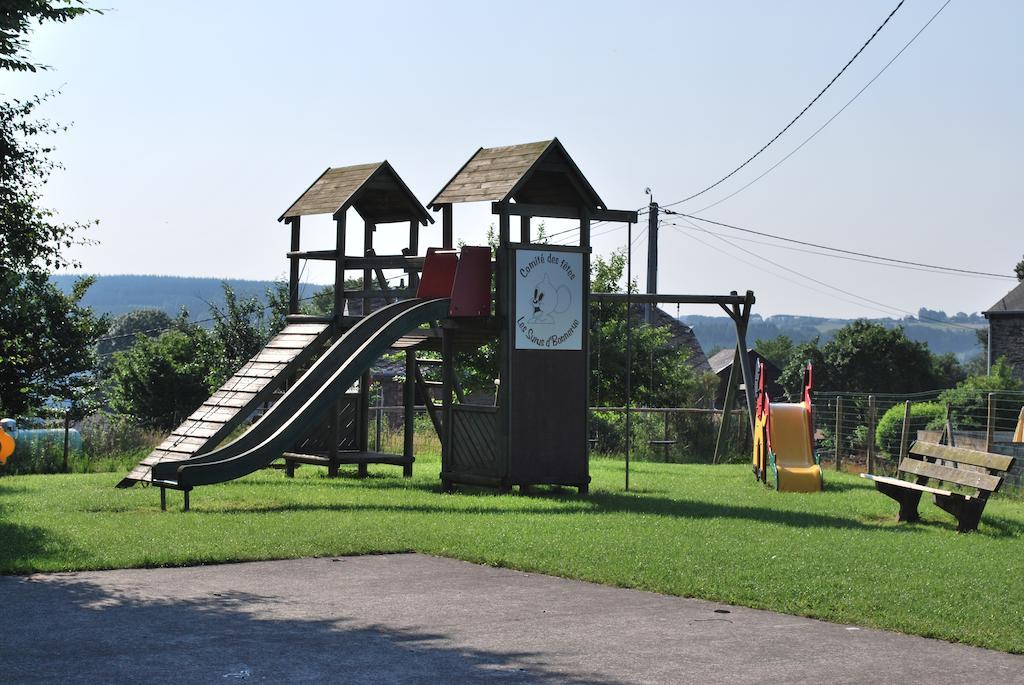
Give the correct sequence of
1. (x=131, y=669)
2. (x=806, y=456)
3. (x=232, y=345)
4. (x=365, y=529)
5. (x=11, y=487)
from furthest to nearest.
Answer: (x=232, y=345)
(x=806, y=456)
(x=11, y=487)
(x=365, y=529)
(x=131, y=669)

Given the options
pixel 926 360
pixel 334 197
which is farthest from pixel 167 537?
pixel 926 360

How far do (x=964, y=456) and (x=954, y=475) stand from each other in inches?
11.2

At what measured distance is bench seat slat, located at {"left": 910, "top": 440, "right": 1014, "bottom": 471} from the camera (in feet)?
48.6

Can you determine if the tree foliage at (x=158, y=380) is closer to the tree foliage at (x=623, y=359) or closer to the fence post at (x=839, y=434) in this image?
the tree foliage at (x=623, y=359)

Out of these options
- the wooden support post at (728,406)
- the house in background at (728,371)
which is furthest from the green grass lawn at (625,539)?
the house in background at (728,371)

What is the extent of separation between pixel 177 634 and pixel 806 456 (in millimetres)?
15178

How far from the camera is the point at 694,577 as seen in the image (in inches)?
434

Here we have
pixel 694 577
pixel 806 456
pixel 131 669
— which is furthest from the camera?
pixel 806 456

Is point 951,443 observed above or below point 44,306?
below

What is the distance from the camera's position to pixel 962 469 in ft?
50.6

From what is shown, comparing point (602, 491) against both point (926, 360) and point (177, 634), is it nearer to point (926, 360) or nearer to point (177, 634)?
point (177, 634)

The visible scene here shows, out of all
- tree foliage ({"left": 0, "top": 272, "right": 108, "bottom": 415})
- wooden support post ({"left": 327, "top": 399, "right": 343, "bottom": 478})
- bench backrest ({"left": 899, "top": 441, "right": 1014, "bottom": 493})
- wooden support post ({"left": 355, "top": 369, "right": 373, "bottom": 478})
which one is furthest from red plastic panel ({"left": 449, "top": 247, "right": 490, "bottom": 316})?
tree foliage ({"left": 0, "top": 272, "right": 108, "bottom": 415})

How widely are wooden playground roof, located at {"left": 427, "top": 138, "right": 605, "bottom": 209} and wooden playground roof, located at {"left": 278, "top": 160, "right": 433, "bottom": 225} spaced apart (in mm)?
2744

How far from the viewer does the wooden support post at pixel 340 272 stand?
22.7 meters
